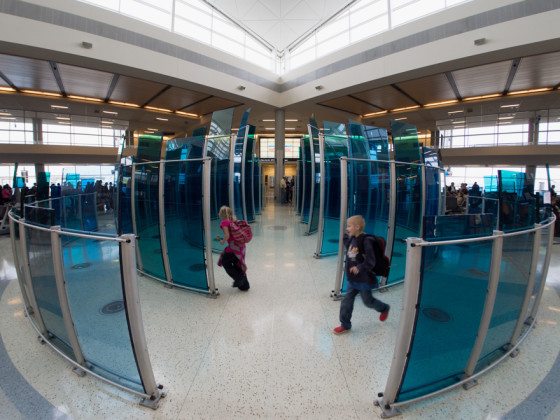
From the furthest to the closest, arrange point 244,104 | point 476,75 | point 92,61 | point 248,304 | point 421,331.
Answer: point 244,104 → point 476,75 → point 92,61 → point 248,304 → point 421,331

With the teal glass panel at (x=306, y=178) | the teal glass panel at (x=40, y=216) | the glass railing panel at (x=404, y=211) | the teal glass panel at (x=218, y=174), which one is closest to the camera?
the teal glass panel at (x=40, y=216)

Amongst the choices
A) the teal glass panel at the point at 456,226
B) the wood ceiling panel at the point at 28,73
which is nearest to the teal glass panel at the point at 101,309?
the teal glass panel at the point at 456,226

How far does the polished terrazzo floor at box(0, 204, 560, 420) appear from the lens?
2033mm

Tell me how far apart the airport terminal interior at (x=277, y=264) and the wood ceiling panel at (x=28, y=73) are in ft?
0.45

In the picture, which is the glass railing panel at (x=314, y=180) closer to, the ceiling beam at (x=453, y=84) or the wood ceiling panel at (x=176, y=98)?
the ceiling beam at (x=453, y=84)

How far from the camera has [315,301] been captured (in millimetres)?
3887

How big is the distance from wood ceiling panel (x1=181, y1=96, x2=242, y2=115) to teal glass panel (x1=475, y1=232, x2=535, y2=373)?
16033 millimetres

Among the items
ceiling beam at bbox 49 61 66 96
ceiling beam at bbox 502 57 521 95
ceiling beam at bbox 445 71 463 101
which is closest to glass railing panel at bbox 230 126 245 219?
ceiling beam at bbox 49 61 66 96

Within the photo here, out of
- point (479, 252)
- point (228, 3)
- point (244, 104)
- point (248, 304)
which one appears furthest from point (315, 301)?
point (228, 3)

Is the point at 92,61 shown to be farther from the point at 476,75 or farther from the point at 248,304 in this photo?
the point at 476,75

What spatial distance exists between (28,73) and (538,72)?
22.5m

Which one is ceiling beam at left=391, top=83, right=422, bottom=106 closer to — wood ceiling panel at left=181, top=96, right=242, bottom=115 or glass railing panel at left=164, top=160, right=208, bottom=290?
wood ceiling panel at left=181, top=96, right=242, bottom=115

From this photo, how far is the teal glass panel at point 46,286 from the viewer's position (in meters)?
2.33

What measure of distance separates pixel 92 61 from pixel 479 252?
1250cm
